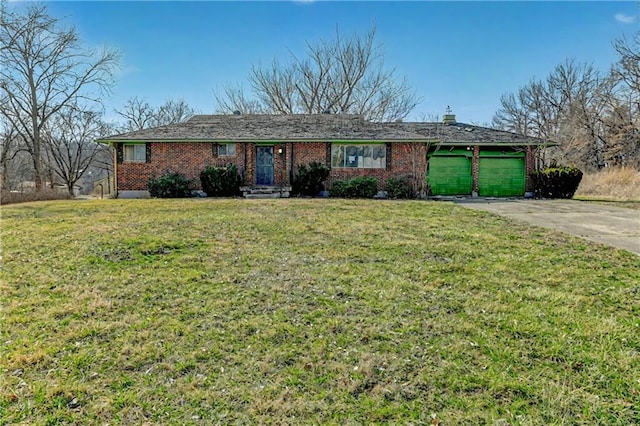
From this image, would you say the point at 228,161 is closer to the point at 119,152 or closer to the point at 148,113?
the point at 119,152

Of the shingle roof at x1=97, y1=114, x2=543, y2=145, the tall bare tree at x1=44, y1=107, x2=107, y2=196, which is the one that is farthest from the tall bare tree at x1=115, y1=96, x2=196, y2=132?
the shingle roof at x1=97, y1=114, x2=543, y2=145

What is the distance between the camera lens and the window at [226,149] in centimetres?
1667

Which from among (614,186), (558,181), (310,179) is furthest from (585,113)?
(310,179)

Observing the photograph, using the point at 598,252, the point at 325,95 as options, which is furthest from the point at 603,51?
the point at 598,252

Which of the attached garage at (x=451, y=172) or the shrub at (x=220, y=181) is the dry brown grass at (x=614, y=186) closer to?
the attached garage at (x=451, y=172)

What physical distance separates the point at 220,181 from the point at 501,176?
12.7 meters

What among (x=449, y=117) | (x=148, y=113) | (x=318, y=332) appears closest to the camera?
(x=318, y=332)

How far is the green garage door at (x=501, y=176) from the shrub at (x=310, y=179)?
291 inches

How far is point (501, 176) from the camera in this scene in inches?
677

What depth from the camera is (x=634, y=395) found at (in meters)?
2.38

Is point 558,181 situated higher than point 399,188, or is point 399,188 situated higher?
point 558,181

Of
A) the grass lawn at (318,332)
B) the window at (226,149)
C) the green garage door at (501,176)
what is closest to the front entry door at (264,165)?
the window at (226,149)

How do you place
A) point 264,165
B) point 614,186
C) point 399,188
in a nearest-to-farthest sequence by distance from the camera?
point 399,188 → point 264,165 → point 614,186

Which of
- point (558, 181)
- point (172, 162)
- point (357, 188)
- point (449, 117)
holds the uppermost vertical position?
point (449, 117)
